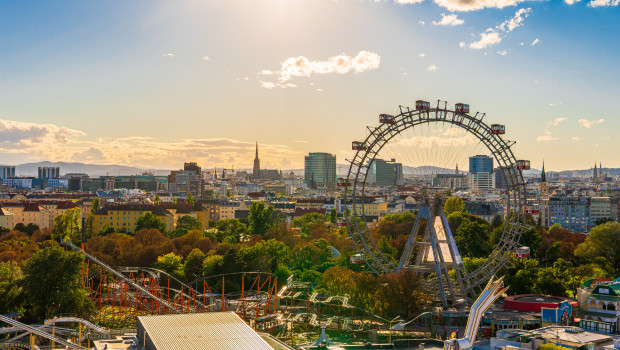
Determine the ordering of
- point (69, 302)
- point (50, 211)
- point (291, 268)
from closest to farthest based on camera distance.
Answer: point (69, 302) < point (291, 268) < point (50, 211)

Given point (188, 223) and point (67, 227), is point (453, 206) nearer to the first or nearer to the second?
point (188, 223)

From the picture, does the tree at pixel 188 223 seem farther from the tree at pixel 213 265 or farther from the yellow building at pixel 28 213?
the tree at pixel 213 265

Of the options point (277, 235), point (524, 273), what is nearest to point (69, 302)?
point (524, 273)

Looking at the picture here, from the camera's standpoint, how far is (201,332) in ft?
121

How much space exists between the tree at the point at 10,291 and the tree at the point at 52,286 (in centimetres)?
70

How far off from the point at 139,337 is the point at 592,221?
160 m

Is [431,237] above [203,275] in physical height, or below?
above

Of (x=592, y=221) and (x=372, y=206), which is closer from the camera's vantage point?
(x=372, y=206)

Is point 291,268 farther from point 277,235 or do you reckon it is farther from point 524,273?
point 524,273

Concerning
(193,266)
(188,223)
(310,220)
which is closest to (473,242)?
(193,266)

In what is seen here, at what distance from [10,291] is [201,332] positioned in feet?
72.0

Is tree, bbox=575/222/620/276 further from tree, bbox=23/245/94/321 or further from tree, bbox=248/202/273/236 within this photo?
tree, bbox=248/202/273/236

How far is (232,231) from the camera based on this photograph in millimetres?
110188

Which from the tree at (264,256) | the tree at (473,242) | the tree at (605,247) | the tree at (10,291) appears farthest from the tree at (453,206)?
the tree at (10,291)
